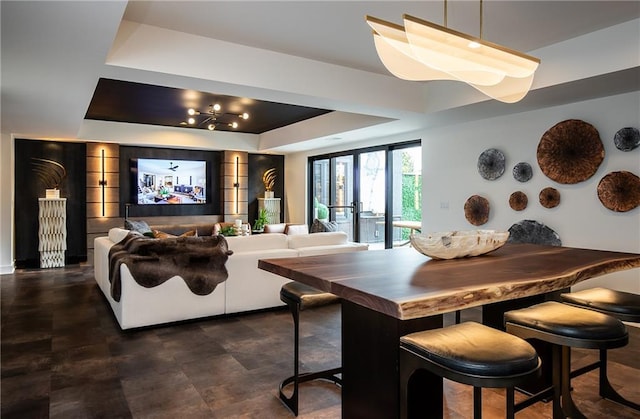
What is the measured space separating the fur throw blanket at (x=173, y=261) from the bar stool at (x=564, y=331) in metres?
2.89

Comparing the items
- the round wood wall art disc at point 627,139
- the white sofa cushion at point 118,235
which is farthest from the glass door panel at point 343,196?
the round wood wall art disc at point 627,139

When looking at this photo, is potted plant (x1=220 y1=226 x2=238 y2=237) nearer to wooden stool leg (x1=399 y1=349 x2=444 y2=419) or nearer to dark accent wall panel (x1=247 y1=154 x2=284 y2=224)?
dark accent wall panel (x1=247 y1=154 x2=284 y2=224)

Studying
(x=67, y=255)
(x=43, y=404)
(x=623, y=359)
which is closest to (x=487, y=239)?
(x=623, y=359)

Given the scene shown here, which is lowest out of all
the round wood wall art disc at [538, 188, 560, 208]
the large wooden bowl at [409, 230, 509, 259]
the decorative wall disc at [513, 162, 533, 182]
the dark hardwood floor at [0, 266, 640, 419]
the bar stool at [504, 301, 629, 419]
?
the dark hardwood floor at [0, 266, 640, 419]

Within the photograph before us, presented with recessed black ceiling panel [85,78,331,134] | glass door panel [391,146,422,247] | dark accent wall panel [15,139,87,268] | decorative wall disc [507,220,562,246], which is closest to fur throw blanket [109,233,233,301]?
recessed black ceiling panel [85,78,331,134]

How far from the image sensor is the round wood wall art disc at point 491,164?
5.20 m

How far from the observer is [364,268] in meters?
2.06

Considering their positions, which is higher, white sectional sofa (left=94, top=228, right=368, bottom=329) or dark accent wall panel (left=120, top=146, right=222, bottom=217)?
dark accent wall panel (left=120, top=146, right=222, bottom=217)

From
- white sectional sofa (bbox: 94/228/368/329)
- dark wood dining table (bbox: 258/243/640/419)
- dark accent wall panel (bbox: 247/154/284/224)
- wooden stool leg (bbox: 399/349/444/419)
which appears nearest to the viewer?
dark wood dining table (bbox: 258/243/640/419)

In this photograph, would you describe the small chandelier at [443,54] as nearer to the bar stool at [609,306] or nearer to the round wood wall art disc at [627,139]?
the bar stool at [609,306]

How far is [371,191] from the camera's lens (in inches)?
300

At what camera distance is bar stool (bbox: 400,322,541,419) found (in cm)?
142

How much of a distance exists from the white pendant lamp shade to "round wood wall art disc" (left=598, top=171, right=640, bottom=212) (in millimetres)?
2339

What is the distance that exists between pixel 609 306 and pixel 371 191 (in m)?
5.43
